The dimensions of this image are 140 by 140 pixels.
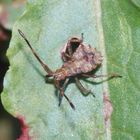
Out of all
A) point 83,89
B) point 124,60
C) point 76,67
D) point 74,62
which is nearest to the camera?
point 124,60

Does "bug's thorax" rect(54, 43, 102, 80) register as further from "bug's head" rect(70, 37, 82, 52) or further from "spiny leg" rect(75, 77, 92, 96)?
"spiny leg" rect(75, 77, 92, 96)

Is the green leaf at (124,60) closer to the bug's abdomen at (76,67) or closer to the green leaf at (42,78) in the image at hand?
the green leaf at (42,78)

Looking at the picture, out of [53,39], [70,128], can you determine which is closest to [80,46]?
[53,39]

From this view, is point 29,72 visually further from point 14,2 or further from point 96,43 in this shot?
point 14,2

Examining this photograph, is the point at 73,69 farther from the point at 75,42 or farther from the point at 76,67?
the point at 75,42

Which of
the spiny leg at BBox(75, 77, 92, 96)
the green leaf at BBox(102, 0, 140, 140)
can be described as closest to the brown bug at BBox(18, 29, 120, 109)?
the spiny leg at BBox(75, 77, 92, 96)

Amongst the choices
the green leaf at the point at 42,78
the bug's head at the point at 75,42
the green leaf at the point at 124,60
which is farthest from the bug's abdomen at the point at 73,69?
the green leaf at the point at 124,60

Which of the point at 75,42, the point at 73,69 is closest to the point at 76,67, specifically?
the point at 73,69
